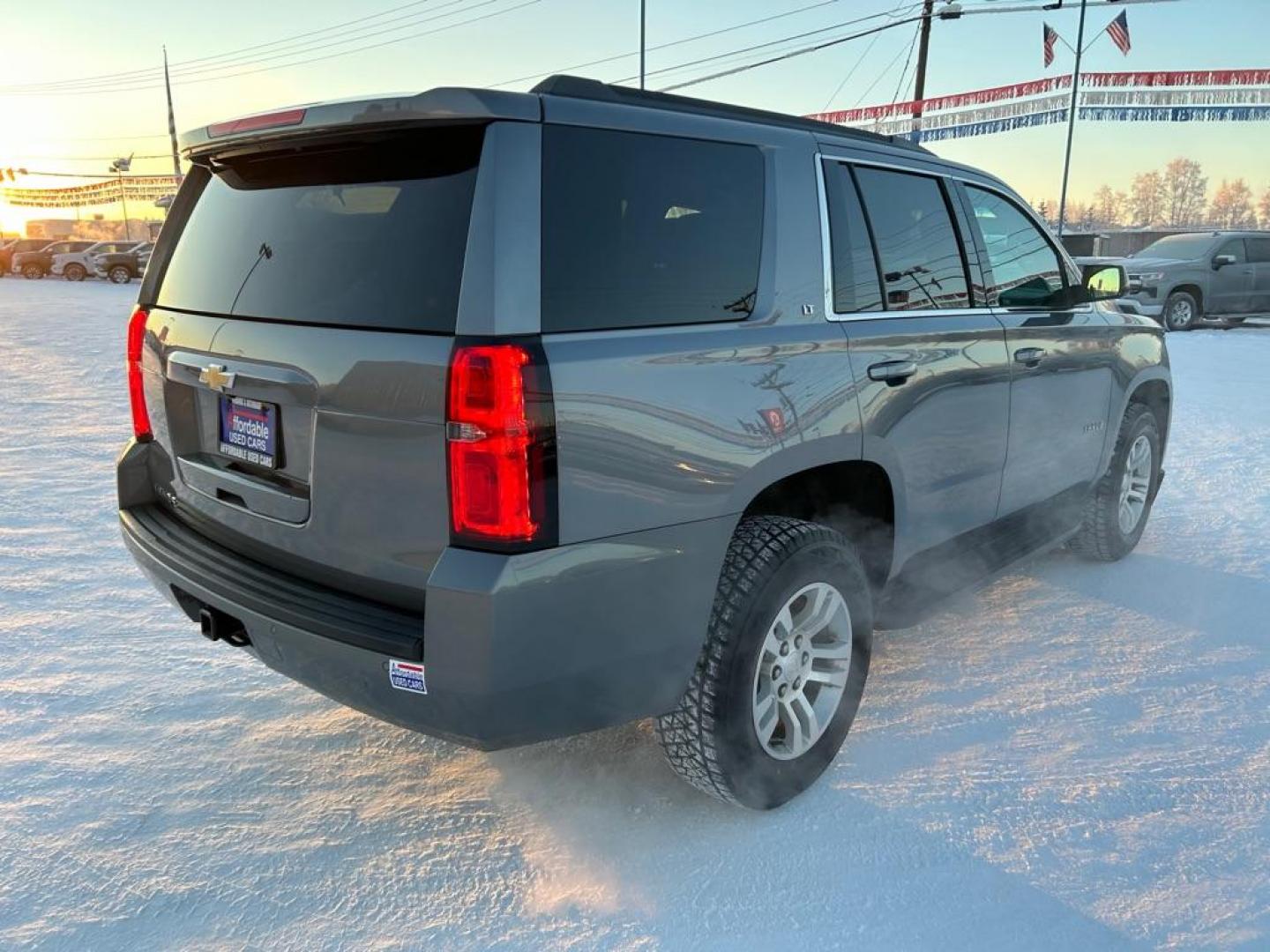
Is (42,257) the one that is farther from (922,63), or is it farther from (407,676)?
(407,676)

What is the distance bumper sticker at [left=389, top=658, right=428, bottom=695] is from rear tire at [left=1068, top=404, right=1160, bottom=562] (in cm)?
355

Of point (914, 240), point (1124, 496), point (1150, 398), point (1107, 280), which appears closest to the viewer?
point (914, 240)

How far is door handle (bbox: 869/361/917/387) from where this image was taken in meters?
2.78

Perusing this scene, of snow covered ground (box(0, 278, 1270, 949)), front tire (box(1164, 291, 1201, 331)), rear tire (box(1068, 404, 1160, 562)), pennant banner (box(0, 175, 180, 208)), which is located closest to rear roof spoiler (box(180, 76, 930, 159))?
snow covered ground (box(0, 278, 1270, 949))

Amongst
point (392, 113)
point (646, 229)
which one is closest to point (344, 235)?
point (392, 113)

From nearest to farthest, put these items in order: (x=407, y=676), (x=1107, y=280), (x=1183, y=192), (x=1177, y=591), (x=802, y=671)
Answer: (x=407, y=676) → (x=802, y=671) → (x=1107, y=280) → (x=1177, y=591) → (x=1183, y=192)

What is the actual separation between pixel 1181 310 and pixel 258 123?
1707 cm

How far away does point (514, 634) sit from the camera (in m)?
1.94

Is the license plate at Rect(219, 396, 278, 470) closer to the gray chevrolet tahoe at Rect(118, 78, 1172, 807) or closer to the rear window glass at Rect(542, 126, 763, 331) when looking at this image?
the gray chevrolet tahoe at Rect(118, 78, 1172, 807)

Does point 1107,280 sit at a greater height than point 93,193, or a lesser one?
lesser

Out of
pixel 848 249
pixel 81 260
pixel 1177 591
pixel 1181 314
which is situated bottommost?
pixel 1177 591

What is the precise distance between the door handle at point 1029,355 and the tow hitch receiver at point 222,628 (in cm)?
283

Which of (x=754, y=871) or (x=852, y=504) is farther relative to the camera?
(x=852, y=504)

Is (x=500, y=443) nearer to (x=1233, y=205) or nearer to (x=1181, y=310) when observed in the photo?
(x=1181, y=310)
